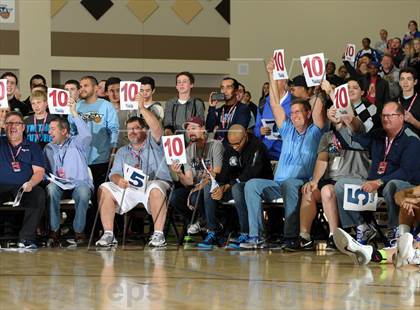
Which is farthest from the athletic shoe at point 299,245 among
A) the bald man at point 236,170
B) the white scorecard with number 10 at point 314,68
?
the white scorecard with number 10 at point 314,68

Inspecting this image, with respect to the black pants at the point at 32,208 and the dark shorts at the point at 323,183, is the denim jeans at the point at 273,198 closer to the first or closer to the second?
the dark shorts at the point at 323,183

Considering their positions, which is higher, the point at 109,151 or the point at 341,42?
the point at 341,42

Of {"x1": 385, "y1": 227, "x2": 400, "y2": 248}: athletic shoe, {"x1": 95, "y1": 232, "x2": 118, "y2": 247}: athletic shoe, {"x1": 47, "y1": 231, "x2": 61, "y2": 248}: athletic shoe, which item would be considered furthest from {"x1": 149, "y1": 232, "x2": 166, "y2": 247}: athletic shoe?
{"x1": 385, "y1": 227, "x2": 400, "y2": 248}: athletic shoe

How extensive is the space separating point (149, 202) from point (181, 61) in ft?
30.0

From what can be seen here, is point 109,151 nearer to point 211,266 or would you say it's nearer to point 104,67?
point 211,266

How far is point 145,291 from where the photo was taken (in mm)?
5504

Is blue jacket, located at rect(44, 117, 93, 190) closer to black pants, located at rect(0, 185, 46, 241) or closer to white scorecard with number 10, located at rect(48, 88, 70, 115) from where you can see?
white scorecard with number 10, located at rect(48, 88, 70, 115)

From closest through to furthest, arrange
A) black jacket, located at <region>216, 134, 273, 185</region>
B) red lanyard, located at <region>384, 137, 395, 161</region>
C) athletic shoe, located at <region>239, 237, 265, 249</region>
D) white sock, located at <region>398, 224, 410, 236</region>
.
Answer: white sock, located at <region>398, 224, 410, 236</region>, red lanyard, located at <region>384, 137, 395, 161</region>, athletic shoe, located at <region>239, 237, 265, 249</region>, black jacket, located at <region>216, 134, 273, 185</region>

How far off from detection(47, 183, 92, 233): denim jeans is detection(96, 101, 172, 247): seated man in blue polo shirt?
0.15 meters

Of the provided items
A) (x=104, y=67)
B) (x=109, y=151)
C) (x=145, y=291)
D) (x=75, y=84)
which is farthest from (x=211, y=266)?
(x=104, y=67)

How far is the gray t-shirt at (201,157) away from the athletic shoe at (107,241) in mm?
958

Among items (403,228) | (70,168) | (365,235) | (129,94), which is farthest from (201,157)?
(403,228)

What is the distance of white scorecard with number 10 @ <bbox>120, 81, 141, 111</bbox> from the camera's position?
8672mm

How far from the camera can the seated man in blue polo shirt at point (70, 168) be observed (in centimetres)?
859
